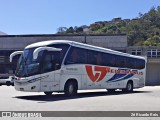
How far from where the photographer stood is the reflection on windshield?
61.6ft

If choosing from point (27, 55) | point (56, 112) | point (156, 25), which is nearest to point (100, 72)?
point (27, 55)

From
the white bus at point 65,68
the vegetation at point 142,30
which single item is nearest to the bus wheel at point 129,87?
the white bus at point 65,68

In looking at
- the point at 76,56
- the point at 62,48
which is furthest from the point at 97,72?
the point at 62,48

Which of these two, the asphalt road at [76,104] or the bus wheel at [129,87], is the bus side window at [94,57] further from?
the bus wheel at [129,87]

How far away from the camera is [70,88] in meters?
20.6

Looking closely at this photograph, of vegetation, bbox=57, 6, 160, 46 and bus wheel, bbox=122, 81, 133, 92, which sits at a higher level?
vegetation, bbox=57, 6, 160, 46

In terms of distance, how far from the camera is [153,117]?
1149cm

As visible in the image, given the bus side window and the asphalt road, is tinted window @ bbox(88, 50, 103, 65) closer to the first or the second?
the bus side window

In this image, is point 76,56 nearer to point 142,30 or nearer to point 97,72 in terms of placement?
point 97,72

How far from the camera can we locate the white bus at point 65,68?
18.8 metres

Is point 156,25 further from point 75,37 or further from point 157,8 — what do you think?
point 75,37

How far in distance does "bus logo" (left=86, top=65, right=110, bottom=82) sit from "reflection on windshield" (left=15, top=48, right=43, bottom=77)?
14.0 feet

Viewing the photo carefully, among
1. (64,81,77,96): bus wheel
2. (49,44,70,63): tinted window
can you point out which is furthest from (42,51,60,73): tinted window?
(64,81,77,96): bus wheel

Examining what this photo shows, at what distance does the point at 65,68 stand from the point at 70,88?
4.17ft
